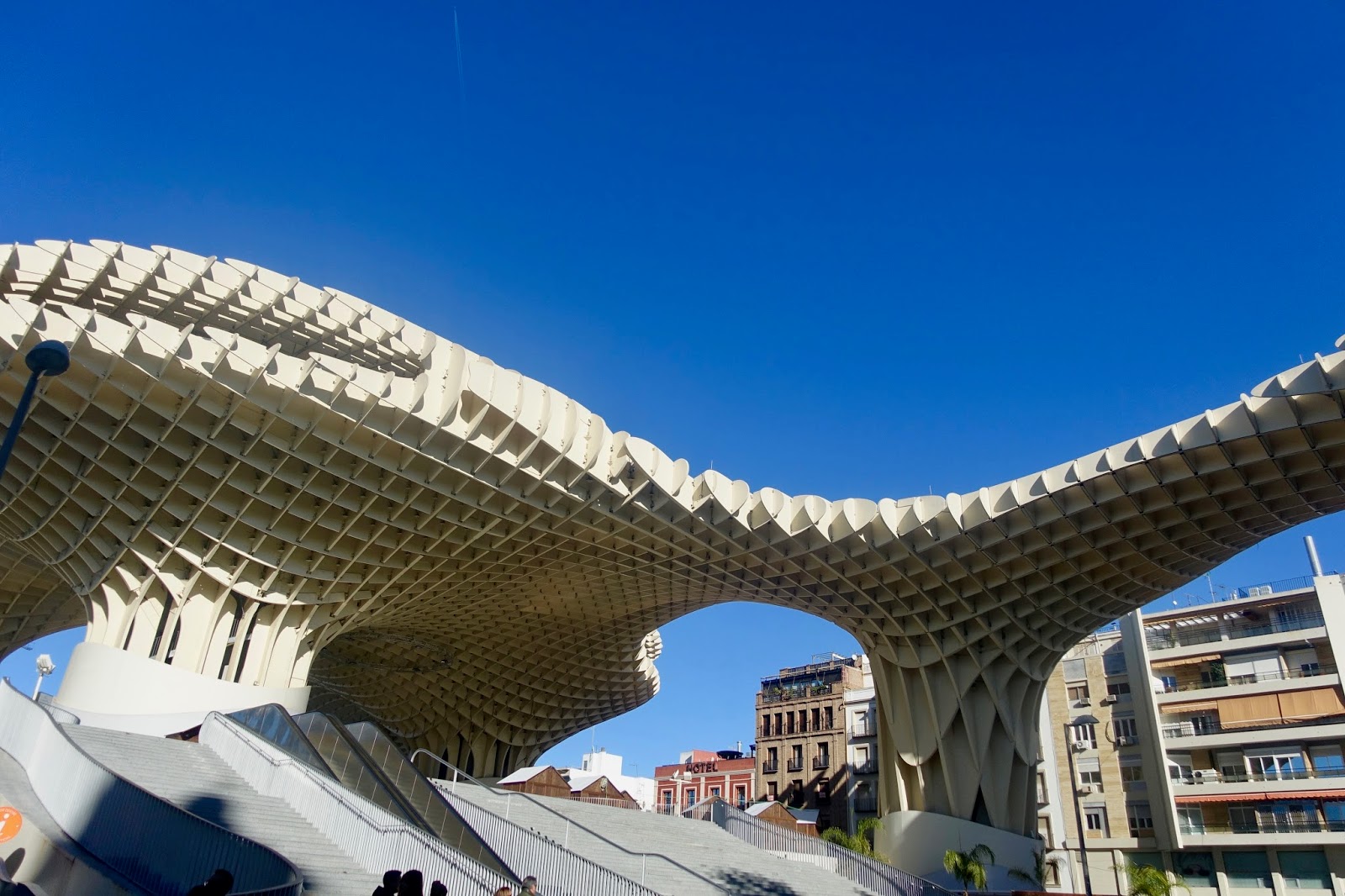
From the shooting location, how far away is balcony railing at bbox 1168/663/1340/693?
123ft

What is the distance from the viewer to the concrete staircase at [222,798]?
38.0ft

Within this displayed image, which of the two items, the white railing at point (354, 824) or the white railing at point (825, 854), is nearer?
the white railing at point (354, 824)

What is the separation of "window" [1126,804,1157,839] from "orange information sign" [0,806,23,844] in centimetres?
4295

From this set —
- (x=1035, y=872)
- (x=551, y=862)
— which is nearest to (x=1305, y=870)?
(x=1035, y=872)

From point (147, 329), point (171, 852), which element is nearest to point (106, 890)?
point (171, 852)

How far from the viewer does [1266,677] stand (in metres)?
38.8

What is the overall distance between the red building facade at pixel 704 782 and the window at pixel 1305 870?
32.7 meters

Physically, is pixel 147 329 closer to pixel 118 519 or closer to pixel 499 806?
pixel 118 519

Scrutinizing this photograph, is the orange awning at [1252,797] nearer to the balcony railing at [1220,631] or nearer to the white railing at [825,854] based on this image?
the balcony railing at [1220,631]

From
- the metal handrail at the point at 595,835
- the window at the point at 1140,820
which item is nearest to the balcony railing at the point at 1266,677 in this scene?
the window at the point at 1140,820

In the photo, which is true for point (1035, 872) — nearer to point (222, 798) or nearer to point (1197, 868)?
point (1197, 868)

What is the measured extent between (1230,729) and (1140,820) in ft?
19.3

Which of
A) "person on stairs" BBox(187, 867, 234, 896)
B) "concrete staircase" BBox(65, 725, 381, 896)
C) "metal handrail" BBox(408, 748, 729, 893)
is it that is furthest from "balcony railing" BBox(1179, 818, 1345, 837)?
"person on stairs" BBox(187, 867, 234, 896)

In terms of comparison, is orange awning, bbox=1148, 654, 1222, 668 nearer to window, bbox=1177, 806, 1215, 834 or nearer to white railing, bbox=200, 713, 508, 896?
window, bbox=1177, 806, 1215, 834
